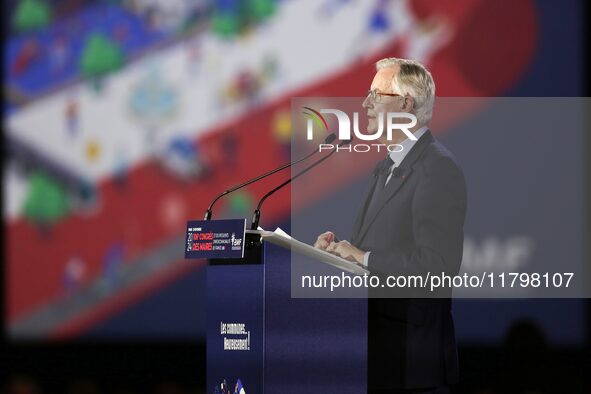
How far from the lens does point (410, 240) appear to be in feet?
11.9

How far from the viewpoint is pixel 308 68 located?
6426 mm

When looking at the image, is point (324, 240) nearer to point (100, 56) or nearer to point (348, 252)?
point (348, 252)

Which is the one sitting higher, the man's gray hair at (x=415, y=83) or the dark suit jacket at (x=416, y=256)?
the man's gray hair at (x=415, y=83)

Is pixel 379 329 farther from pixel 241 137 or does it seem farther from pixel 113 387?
pixel 113 387

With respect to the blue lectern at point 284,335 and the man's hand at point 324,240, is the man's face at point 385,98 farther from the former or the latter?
the blue lectern at point 284,335

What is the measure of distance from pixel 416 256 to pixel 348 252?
8.4 inches

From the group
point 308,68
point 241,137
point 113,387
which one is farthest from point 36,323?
point 308,68

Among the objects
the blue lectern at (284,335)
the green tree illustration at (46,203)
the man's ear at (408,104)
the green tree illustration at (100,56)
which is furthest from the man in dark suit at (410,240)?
the green tree illustration at (46,203)

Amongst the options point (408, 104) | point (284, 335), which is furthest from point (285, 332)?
point (408, 104)

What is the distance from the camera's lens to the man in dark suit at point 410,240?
348 centimetres

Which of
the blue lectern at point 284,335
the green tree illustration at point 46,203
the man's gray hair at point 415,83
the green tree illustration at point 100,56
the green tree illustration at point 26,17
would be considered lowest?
the blue lectern at point 284,335

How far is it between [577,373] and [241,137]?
2.26 meters

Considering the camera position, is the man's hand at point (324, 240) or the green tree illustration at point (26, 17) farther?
the green tree illustration at point (26, 17)

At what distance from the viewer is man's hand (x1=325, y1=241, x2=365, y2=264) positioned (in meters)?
3.56
